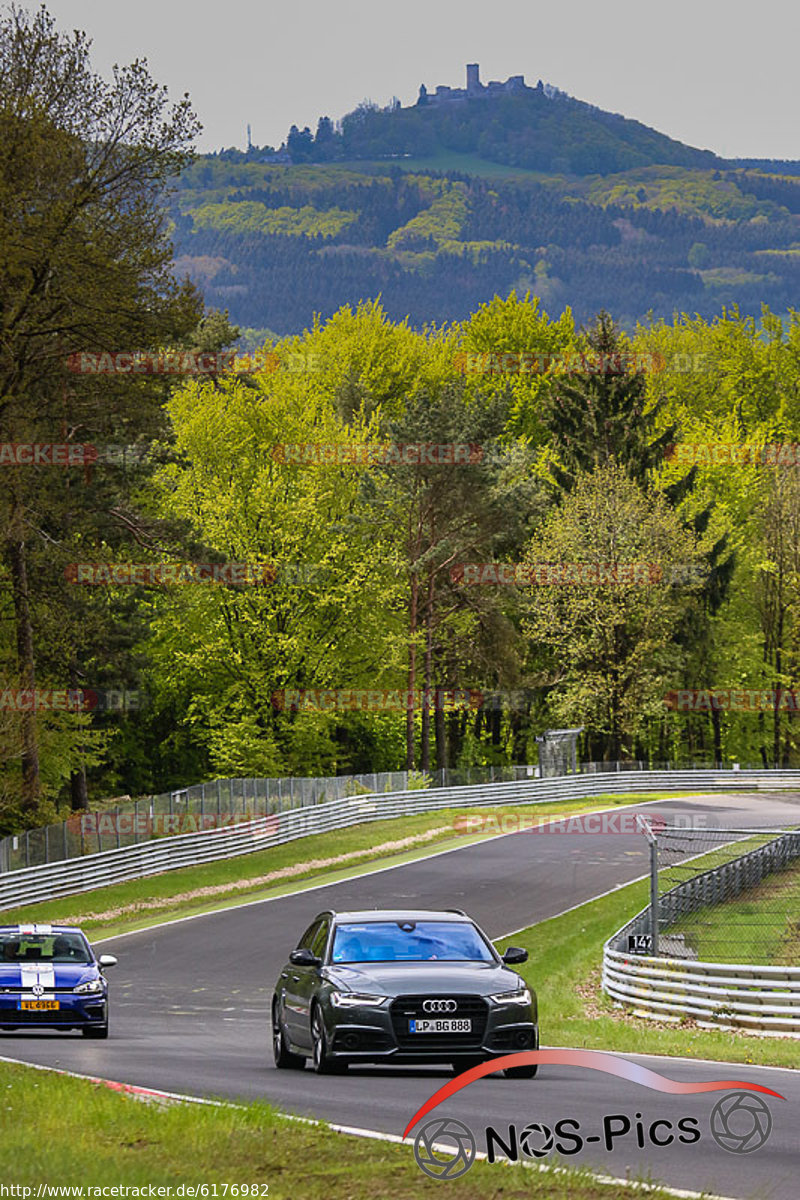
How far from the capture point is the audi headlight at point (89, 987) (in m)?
19.8

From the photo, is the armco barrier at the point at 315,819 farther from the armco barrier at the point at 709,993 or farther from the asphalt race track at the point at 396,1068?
the armco barrier at the point at 709,993

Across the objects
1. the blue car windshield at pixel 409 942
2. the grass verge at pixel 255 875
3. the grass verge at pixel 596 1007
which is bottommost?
the grass verge at pixel 255 875

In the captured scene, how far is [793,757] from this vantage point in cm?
9038

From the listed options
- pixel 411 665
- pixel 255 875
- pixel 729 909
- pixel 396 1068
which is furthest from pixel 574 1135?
pixel 411 665

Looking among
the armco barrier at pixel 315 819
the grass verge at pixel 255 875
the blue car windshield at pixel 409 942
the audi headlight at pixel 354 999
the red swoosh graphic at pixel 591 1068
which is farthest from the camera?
the armco barrier at pixel 315 819

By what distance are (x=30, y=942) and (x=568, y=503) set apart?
2282 inches

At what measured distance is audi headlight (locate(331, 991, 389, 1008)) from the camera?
44.1 feet

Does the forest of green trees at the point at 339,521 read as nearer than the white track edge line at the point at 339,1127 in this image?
No

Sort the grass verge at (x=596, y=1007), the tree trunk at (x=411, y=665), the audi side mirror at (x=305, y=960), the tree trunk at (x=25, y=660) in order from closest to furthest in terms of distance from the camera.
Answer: the audi side mirror at (x=305, y=960) < the grass verge at (x=596, y=1007) < the tree trunk at (x=25, y=660) < the tree trunk at (x=411, y=665)

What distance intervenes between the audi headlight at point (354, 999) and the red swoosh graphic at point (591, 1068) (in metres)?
0.87

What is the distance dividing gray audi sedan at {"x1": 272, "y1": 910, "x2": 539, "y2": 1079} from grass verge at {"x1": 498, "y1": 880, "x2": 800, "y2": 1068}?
3.25 m

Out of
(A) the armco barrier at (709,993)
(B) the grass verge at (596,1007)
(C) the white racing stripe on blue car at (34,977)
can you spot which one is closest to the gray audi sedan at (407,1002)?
(B) the grass verge at (596,1007)

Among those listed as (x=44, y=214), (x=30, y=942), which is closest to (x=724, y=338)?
(x=44, y=214)

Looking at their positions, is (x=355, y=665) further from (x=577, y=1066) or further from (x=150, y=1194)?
(x=150, y=1194)
